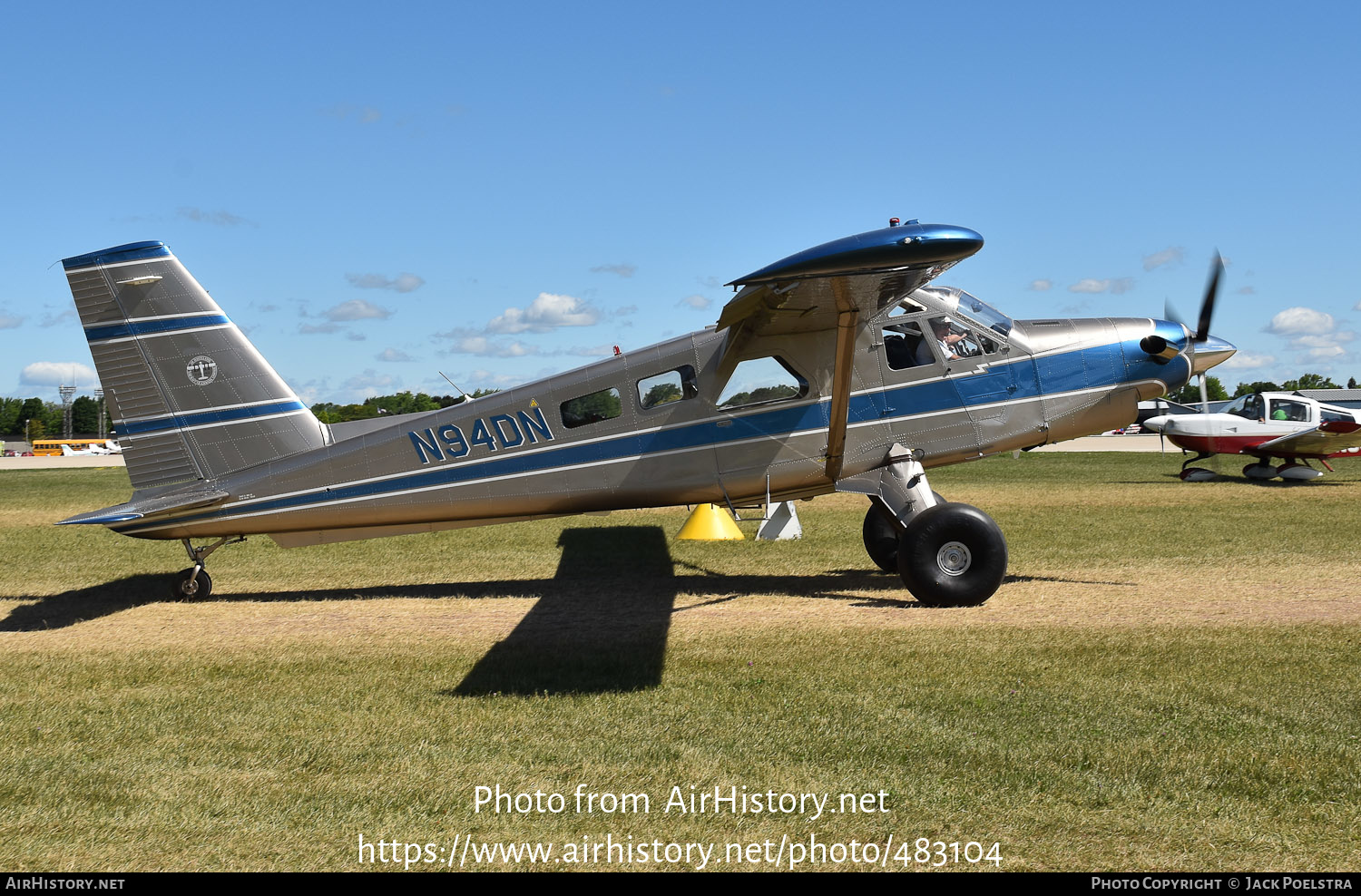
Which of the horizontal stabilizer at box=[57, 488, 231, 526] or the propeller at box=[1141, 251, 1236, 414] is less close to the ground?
the propeller at box=[1141, 251, 1236, 414]

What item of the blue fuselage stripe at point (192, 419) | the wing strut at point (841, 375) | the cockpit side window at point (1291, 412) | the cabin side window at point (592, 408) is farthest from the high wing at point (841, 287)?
the cockpit side window at point (1291, 412)

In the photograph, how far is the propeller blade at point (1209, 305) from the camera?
33.8 ft

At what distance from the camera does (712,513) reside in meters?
15.6

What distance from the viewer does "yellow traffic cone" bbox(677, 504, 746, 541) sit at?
599 inches

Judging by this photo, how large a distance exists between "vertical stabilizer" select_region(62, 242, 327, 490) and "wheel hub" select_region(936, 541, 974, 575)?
665cm

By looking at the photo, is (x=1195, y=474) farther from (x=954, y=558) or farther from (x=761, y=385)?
(x=761, y=385)

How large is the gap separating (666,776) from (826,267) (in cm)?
346

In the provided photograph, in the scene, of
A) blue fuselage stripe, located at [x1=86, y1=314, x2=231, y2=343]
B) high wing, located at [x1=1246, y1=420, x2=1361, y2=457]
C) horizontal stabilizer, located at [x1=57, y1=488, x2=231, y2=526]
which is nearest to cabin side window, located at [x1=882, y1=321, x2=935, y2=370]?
horizontal stabilizer, located at [x1=57, y1=488, x2=231, y2=526]

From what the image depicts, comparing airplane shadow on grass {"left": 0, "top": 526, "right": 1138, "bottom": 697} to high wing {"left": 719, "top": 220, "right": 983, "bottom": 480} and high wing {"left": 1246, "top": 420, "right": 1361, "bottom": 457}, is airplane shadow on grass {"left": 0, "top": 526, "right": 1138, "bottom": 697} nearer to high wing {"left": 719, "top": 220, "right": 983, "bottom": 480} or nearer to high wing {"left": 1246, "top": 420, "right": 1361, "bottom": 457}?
high wing {"left": 719, "top": 220, "right": 983, "bottom": 480}

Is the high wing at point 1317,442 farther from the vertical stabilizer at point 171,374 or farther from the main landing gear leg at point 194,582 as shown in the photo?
the main landing gear leg at point 194,582

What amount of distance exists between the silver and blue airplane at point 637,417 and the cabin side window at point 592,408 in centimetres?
2

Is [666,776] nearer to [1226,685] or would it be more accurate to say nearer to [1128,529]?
[1226,685]

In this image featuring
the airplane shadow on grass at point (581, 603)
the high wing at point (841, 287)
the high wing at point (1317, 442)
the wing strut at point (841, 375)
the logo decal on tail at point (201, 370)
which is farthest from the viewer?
the high wing at point (1317, 442)
